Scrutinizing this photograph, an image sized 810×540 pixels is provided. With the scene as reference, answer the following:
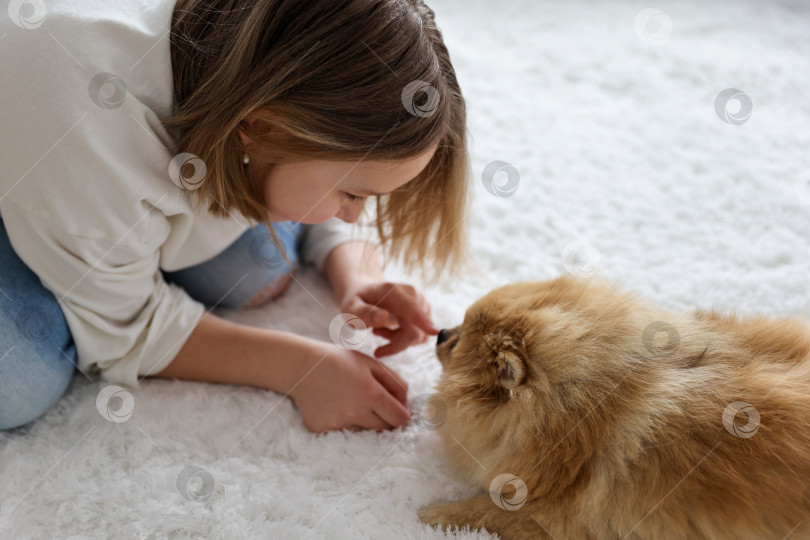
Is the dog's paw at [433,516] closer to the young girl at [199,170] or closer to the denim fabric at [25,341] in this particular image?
the young girl at [199,170]

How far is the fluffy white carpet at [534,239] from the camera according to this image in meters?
1.17

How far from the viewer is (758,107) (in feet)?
6.64

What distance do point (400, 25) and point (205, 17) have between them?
12.2 inches

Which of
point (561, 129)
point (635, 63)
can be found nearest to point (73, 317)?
point (561, 129)

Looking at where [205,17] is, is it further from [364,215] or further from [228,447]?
[228,447]

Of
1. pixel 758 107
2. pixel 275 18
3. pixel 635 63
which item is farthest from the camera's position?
pixel 635 63

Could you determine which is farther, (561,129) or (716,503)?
(561,129)

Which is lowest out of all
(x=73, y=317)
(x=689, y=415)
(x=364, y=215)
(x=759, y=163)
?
(x=73, y=317)

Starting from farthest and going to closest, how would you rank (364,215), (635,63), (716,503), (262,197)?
1. (635,63)
2. (364,215)
3. (262,197)
4. (716,503)
